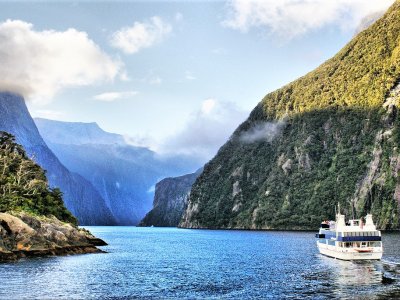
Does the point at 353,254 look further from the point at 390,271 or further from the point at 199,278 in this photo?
the point at 199,278

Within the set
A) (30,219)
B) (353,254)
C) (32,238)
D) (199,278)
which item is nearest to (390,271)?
(353,254)

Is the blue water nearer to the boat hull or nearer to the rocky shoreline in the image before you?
the boat hull

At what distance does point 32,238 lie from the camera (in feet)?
293

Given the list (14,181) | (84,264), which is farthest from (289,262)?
(14,181)

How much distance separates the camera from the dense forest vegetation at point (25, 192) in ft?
338

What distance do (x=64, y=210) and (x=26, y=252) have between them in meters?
47.1

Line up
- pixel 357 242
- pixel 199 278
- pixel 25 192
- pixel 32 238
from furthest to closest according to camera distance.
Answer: pixel 25 192, pixel 357 242, pixel 32 238, pixel 199 278

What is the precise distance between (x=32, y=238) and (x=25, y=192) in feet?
95.1

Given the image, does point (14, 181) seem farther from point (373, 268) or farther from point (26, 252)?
point (373, 268)

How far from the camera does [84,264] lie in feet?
270

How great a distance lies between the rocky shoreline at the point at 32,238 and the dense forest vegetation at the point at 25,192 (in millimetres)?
6248

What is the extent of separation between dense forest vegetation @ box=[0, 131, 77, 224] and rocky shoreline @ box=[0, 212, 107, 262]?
6248mm

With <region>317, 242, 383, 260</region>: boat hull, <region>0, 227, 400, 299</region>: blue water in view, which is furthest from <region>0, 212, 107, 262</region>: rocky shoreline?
<region>317, 242, 383, 260</region>: boat hull

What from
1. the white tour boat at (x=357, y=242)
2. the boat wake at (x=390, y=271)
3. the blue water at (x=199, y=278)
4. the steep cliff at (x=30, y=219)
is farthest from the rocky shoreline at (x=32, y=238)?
the boat wake at (x=390, y=271)
